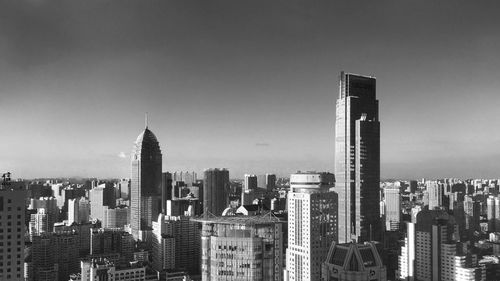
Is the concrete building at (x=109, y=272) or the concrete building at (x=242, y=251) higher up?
the concrete building at (x=242, y=251)

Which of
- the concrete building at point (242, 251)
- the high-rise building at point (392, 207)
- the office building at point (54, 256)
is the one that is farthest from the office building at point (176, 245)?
the concrete building at point (242, 251)

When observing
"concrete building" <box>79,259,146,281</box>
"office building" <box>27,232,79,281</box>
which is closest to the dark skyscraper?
"concrete building" <box>79,259,146,281</box>

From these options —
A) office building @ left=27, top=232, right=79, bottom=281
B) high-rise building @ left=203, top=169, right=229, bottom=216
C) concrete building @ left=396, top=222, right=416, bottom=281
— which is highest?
high-rise building @ left=203, top=169, right=229, bottom=216

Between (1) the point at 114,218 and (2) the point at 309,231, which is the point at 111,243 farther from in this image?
(2) the point at 309,231

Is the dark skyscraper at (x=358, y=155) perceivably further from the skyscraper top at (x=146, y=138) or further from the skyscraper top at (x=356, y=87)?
the skyscraper top at (x=146, y=138)

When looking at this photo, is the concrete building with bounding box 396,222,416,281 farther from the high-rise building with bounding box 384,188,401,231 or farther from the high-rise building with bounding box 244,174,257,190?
the high-rise building with bounding box 244,174,257,190

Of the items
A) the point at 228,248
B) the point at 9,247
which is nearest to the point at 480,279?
the point at 228,248
